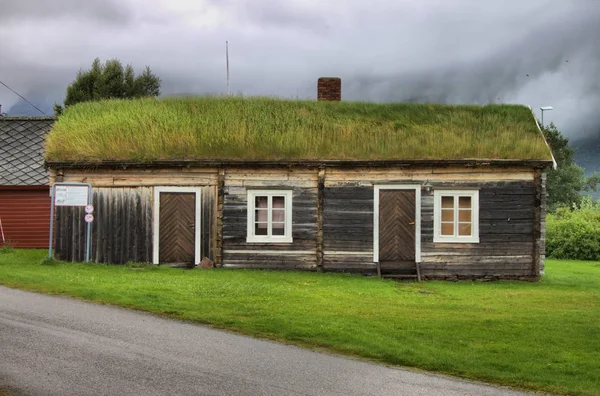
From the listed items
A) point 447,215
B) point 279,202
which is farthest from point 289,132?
point 447,215

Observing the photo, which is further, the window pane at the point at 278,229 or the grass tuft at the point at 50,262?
the window pane at the point at 278,229

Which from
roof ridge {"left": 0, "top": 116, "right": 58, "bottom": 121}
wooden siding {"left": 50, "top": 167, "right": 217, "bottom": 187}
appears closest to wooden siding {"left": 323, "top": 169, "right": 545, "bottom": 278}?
wooden siding {"left": 50, "top": 167, "right": 217, "bottom": 187}

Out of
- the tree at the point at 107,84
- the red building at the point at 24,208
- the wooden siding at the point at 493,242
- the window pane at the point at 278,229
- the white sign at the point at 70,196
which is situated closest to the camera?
the white sign at the point at 70,196

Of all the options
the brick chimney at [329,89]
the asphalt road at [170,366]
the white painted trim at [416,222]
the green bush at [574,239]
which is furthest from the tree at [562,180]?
the asphalt road at [170,366]

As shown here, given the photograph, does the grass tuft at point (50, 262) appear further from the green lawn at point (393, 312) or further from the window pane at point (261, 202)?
the window pane at point (261, 202)

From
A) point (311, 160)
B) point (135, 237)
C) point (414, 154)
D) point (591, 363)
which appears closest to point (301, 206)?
point (311, 160)

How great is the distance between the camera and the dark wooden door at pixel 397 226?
2017cm

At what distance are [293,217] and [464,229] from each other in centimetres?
552

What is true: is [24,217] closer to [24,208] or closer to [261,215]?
[24,208]

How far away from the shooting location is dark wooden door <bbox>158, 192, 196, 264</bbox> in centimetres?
2038

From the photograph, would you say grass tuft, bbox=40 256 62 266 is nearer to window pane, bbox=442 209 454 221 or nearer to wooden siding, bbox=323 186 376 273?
wooden siding, bbox=323 186 376 273

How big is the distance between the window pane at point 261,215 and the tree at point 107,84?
3606cm

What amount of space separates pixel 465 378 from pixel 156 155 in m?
14.5

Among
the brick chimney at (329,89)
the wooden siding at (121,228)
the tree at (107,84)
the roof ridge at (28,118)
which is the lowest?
the wooden siding at (121,228)
